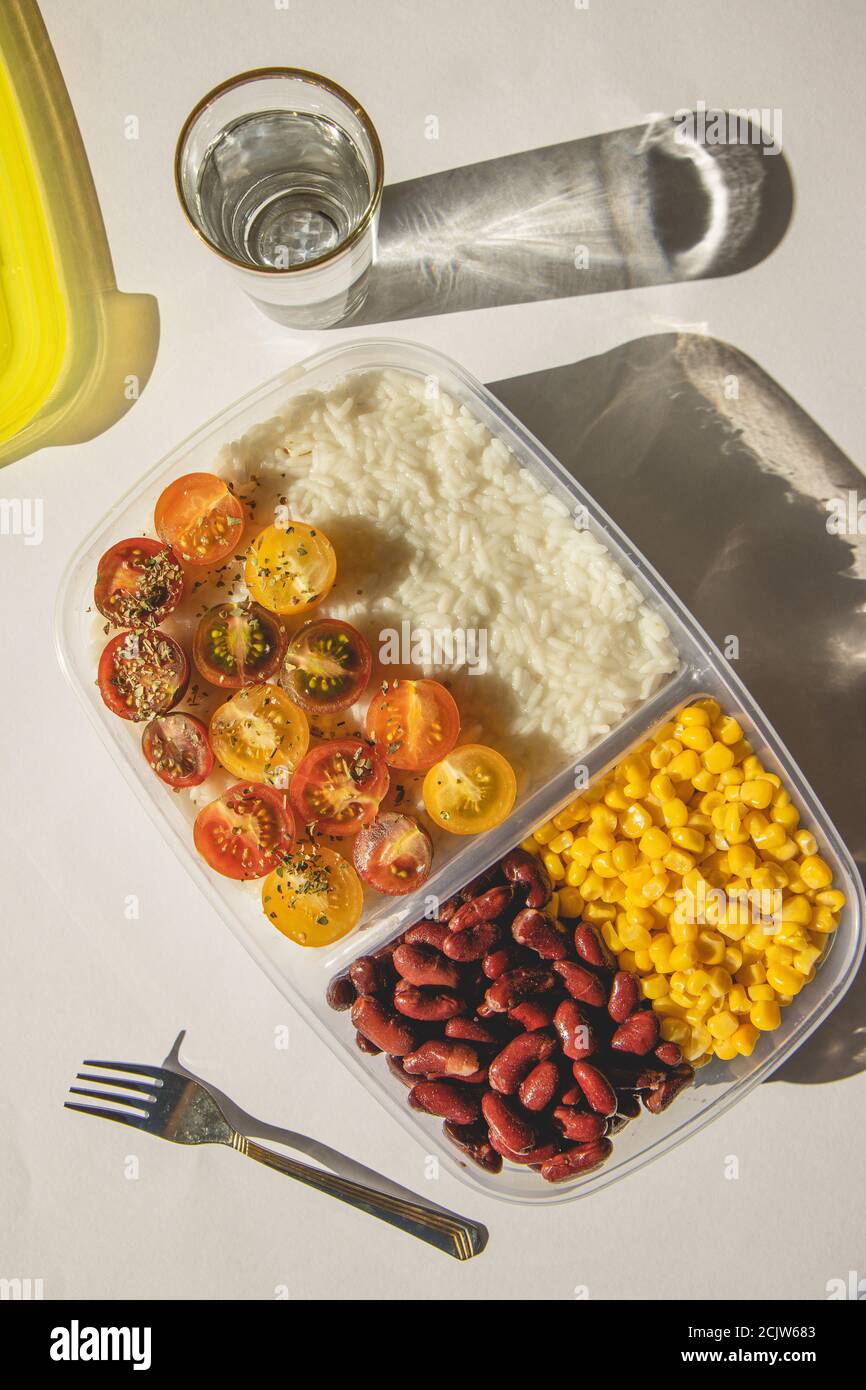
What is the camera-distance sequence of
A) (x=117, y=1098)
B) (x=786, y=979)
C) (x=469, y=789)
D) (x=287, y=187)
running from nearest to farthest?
(x=469, y=789), (x=786, y=979), (x=287, y=187), (x=117, y=1098)

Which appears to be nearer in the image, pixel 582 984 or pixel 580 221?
pixel 582 984

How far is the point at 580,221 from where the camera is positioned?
2037mm

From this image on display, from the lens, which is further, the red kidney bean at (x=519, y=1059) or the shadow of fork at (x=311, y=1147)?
the shadow of fork at (x=311, y=1147)

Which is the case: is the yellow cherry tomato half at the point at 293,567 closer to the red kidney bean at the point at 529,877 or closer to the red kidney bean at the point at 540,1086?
the red kidney bean at the point at 529,877

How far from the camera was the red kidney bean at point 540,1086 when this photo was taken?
1.69 metres

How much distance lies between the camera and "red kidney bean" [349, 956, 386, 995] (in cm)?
174

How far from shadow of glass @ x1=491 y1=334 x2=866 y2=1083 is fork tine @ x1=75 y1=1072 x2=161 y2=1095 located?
4.28ft

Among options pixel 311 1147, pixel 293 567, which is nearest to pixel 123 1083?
pixel 311 1147

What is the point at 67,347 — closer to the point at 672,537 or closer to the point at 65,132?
the point at 65,132

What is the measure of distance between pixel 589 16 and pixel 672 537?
43.8 inches

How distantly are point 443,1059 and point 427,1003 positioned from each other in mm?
108

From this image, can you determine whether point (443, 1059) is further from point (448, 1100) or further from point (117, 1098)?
point (117, 1098)

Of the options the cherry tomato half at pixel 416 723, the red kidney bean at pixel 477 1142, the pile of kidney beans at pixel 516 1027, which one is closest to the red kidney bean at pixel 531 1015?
the pile of kidney beans at pixel 516 1027

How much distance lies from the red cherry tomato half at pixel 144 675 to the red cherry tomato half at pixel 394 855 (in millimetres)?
428
